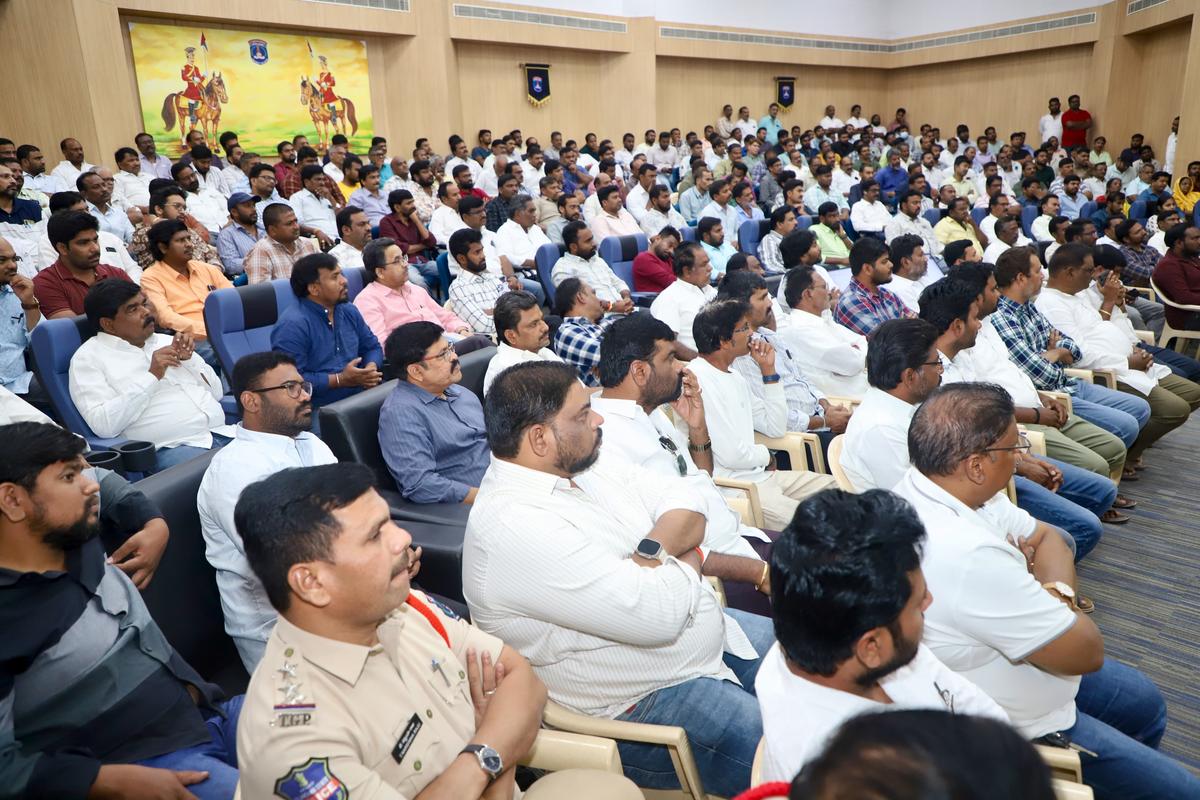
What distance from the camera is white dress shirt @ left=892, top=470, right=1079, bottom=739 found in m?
1.46

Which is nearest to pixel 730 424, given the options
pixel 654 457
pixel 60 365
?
pixel 654 457

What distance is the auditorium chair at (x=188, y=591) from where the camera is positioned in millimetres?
1800

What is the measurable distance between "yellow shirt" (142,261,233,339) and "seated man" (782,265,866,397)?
2736 millimetres

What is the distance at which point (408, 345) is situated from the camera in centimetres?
257

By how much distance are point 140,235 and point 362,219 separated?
137 centimetres

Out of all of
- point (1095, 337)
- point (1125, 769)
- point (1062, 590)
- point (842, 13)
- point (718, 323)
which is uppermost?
point (842, 13)

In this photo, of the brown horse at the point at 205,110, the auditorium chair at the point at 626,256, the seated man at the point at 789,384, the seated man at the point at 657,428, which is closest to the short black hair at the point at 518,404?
the seated man at the point at 657,428

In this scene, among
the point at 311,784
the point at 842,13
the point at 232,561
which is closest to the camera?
the point at 311,784

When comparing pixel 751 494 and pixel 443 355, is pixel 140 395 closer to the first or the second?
pixel 443 355

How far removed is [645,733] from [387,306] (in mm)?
3159

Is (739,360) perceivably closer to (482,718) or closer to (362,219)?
(482,718)

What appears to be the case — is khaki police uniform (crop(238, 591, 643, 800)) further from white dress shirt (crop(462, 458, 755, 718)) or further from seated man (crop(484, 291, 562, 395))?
seated man (crop(484, 291, 562, 395))

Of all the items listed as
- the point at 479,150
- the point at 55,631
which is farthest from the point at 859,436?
the point at 479,150

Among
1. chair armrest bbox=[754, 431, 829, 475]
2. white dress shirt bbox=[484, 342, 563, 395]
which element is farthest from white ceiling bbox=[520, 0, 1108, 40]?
chair armrest bbox=[754, 431, 829, 475]
